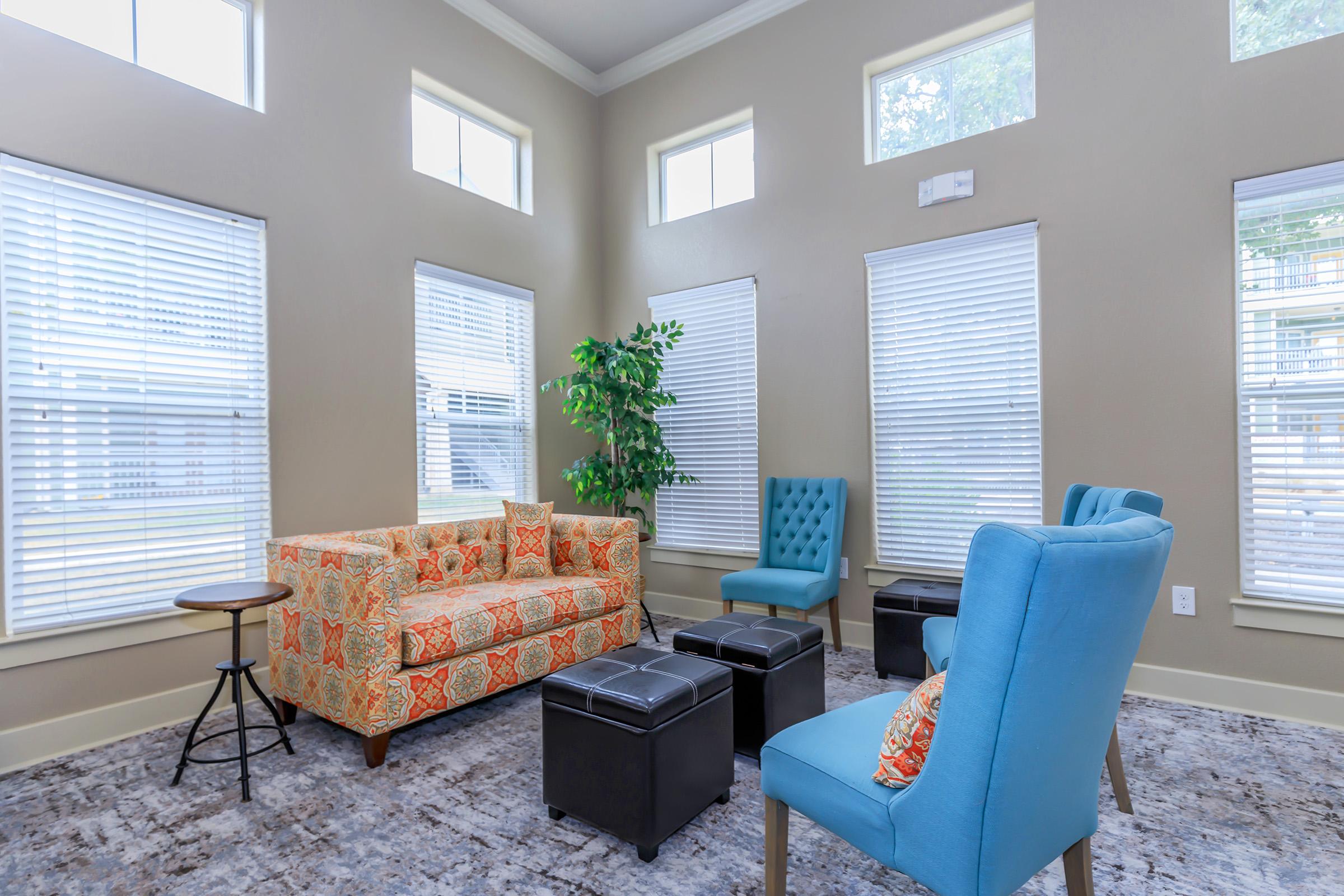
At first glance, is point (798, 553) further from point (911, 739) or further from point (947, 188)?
point (911, 739)

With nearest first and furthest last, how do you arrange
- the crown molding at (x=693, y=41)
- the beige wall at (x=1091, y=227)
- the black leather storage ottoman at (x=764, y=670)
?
Result: the black leather storage ottoman at (x=764, y=670) → the beige wall at (x=1091, y=227) → the crown molding at (x=693, y=41)

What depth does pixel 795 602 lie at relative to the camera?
3633mm

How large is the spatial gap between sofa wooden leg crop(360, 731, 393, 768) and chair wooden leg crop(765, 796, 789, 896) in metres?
1.65

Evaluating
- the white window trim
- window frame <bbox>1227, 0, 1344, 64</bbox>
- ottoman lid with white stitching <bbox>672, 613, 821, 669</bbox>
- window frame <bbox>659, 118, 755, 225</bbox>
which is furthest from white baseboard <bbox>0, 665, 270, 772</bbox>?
window frame <bbox>1227, 0, 1344, 64</bbox>

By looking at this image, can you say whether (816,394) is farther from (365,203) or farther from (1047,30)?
(365,203)

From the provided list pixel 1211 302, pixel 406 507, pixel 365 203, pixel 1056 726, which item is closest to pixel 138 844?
pixel 406 507

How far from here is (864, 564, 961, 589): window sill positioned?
3807 millimetres

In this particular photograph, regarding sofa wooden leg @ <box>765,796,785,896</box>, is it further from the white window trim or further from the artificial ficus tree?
the white window trim

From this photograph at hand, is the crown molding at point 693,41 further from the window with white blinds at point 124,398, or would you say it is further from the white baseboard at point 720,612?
the white baseboard at point 720,612

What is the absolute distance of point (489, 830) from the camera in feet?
6.90

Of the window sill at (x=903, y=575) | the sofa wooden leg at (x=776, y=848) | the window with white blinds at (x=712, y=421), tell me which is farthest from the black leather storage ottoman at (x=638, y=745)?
the window with white blinds at (x=712, y=421)

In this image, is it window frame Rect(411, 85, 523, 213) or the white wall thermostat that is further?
window frame Rect(411, 85, 523, 213)

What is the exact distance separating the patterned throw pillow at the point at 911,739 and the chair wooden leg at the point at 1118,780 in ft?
4.11

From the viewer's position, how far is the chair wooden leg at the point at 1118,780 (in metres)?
2.14
